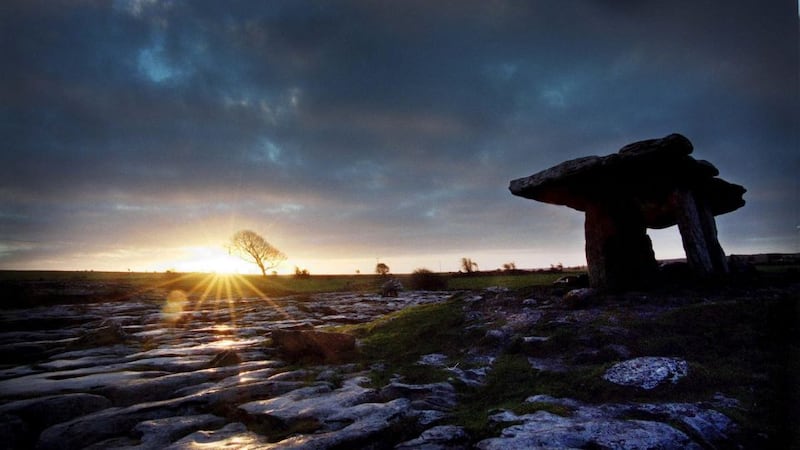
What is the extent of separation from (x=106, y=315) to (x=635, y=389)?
20.8 m

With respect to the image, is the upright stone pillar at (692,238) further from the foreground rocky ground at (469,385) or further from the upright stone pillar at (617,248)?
the foreground rocky ground at (469,385)

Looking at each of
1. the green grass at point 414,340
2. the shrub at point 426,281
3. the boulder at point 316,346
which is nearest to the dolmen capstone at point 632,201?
the green grass at point 414,340

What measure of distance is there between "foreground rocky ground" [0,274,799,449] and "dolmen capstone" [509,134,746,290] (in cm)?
181

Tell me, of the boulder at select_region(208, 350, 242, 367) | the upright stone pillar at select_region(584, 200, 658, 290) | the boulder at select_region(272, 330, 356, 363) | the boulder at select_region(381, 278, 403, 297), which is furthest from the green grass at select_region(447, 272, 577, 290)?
the boulder at select_region(208, 350, 242, 367)

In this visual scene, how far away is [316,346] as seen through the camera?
332 inches

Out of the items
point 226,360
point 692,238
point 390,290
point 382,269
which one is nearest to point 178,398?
point 226,360

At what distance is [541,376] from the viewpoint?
5.84m

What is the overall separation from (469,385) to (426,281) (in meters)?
30.8

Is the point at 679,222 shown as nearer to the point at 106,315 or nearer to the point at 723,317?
the point at 723,317

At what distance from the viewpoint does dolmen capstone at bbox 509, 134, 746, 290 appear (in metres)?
11.1

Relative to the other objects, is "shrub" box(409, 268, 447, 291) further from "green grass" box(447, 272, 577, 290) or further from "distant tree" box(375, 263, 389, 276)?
"distant tree" box(375, 263, 389, 276)

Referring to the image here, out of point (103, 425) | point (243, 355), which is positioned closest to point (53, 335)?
point (243, 355)

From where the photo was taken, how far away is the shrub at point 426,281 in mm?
36000

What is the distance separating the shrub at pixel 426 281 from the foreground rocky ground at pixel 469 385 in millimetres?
26035
